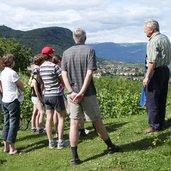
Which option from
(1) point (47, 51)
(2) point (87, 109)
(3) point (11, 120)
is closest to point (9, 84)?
(3) point (11, 120)

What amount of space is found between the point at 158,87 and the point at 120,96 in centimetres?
1003

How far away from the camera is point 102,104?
1908 cm

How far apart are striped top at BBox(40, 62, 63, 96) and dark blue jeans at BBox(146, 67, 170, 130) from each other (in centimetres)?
195

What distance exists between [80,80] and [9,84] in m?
2.09

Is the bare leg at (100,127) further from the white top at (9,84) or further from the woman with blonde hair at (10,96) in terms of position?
the white top at (9,84)

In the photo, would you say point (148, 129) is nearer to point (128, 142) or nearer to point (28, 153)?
point (128, 142)

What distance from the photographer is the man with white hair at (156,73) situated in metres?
8.52

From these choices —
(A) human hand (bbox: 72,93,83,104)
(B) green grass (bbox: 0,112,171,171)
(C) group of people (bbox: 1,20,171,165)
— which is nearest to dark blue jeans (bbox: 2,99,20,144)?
(C) group of people (bbox: 1,20,171,165)

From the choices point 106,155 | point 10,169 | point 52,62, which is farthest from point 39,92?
point 106,155

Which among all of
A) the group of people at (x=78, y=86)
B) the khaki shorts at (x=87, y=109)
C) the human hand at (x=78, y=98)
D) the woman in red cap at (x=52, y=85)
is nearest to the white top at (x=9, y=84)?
the group of people at (x=78, y=86)

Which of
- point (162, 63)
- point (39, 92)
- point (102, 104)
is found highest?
point (162, 63)

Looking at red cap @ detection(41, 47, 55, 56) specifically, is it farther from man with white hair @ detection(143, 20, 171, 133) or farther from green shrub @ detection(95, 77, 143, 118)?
green shrub @ detection(95, 77, 143, 118)

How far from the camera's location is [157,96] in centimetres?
896

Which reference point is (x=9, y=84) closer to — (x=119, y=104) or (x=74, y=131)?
(x=74, y=131)
